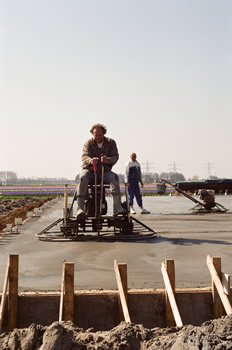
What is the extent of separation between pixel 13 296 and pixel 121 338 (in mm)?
1819

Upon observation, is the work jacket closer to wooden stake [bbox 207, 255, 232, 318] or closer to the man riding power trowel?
the man riding power trowel

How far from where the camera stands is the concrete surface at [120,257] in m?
6.89

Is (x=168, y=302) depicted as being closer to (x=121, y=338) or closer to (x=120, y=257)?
(x=121, y=338)

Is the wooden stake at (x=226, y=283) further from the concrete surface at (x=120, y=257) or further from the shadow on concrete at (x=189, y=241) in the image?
the shadow on concrete at (x=189, y=241)

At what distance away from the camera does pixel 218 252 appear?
9.20 m

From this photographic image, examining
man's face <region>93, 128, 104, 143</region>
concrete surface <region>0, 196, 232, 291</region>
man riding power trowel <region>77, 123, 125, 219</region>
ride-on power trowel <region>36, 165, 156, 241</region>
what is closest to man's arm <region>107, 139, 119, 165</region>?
man riding power trowel <region>77, 123, 125, 219</region>

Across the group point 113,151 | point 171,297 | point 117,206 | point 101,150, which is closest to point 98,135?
point 101,150

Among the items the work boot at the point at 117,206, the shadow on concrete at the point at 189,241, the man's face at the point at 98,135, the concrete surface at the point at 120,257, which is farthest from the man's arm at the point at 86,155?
the shadow on concrete at the point at 189,241

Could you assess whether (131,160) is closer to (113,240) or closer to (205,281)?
(113,240)

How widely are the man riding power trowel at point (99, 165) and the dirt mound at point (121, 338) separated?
6446 mm

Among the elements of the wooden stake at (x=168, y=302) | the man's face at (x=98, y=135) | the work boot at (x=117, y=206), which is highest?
the man's face at (x=98, y=135)

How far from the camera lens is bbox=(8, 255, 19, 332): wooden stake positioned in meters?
5.88

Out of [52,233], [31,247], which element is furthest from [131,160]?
[31,247]

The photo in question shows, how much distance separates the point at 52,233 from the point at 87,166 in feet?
5.80
